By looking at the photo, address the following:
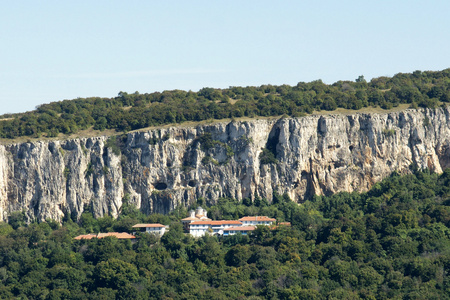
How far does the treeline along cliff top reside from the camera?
395 feet

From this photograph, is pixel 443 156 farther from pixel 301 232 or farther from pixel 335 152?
pixel 301 232

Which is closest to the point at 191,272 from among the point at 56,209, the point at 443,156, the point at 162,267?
the point at 162,267

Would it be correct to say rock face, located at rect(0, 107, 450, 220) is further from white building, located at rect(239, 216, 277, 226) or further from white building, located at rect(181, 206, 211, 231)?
white building, located at rect(239, 216, 277, 226)

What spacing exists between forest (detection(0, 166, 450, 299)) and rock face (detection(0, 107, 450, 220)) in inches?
43.1

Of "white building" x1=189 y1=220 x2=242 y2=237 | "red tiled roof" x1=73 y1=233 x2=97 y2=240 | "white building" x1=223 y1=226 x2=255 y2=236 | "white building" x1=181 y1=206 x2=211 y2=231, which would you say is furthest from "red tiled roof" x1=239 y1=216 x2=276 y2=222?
"red tiled roof" x1=73 y1=233 x2=97 y2=240

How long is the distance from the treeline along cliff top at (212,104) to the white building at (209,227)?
11995 mm

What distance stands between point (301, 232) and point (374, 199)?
792 centimetres

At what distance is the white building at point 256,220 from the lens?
112 metres

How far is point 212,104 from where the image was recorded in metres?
122

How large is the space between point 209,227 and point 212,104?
586 inches

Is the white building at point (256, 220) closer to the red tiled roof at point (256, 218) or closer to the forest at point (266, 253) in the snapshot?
the red tiled roof at point (256, 218)

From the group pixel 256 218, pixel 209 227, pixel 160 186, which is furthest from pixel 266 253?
pixel 160 186

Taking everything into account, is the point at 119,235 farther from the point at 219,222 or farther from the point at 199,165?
the point at 199,165

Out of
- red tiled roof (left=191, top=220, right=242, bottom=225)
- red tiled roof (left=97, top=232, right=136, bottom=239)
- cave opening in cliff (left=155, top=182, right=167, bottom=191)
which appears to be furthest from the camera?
cave opening in cliff (left=155, top=182, right=167, bottom=191)
